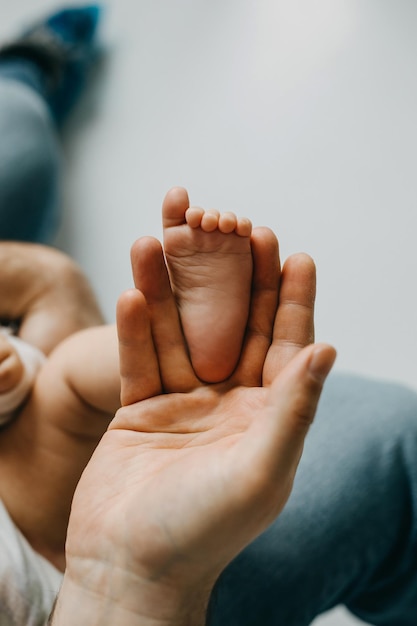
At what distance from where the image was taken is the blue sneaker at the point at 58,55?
1038 millimetres

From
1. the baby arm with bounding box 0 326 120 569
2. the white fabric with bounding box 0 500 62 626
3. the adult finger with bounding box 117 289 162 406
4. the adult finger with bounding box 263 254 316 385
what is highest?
the adult finger with bounding box 263 254 316 385

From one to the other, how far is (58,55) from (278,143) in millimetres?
408

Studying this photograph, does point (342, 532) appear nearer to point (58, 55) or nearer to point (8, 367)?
point (8, 367)

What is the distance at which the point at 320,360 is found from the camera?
0.33 m

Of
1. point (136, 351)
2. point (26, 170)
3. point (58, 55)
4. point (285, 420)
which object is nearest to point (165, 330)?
point (136, 351)

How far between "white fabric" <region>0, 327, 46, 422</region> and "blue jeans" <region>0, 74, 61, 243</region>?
22cm

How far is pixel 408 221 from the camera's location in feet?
2.66

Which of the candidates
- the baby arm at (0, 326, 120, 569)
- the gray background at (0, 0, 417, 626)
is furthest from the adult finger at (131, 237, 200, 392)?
the gray background at (0, 0, 417, 626)

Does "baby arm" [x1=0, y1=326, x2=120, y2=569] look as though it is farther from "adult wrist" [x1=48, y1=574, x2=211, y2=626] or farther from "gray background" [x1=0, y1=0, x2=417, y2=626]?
"gray background" [x1=0, y1=0, x2=417, y2=626]

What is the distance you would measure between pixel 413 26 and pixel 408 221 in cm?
29

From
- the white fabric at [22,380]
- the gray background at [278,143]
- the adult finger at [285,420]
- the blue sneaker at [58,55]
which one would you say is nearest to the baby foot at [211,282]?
the adult finger at [285,420]

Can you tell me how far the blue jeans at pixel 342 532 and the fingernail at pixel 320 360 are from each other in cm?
25

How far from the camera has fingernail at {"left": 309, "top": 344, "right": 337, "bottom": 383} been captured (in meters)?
0.33

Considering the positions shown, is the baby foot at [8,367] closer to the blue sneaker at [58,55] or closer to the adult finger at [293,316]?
the adult finger at [293,316]
